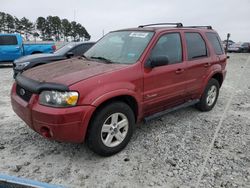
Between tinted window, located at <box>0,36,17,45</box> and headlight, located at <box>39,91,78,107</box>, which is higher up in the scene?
tinted window, located at <box>0,36,17,45</box>

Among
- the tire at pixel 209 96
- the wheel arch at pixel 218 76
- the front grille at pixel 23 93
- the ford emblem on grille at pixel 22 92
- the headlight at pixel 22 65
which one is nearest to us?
the front grille at pixel 23 93

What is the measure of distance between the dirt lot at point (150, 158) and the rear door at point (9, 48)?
28.6ft

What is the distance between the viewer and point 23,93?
11.2 ft

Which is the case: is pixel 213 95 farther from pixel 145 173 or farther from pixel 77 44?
pixel 77 44

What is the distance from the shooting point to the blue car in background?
41.5ft

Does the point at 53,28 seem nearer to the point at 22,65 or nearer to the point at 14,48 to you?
the point at 14,48

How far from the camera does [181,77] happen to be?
4.39m

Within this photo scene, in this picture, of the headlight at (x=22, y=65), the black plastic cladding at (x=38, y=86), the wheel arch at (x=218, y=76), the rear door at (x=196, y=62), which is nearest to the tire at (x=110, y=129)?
the black plastic cladding at (x=38, y=86)

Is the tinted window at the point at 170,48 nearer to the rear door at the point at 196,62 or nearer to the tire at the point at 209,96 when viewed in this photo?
the rear door at the point at 196,62

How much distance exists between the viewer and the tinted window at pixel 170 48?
4.05 meters

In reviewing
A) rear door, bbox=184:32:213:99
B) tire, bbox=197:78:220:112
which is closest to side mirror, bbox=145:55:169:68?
rear door, bbox=184:32:213:99

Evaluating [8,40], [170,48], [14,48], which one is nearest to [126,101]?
[170,48]

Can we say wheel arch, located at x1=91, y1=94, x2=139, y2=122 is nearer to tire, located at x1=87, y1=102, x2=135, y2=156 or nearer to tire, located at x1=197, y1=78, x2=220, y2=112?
tire, located at x1=87, y1=102, x2=135, y2=156

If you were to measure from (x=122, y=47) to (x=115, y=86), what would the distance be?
1085mm
